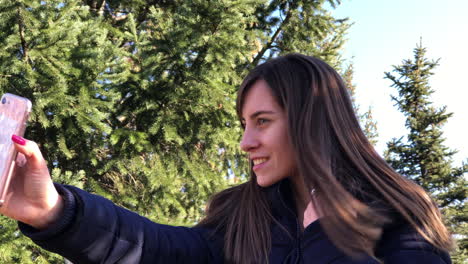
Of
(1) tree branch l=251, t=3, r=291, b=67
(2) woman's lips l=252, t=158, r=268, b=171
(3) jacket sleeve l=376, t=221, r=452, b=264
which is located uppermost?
(1) tree branch l=251, t=3, r=291, b=67

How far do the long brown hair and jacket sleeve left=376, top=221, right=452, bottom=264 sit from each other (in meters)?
0.03

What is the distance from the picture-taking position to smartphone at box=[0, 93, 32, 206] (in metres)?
1.10

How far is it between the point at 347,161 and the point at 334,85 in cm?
34

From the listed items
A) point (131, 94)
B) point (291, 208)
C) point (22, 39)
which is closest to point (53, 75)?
point (22, 39)

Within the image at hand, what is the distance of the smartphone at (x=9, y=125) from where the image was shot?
1103 mm

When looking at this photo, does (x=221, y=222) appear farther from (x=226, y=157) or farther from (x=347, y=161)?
(x=226, y=157)

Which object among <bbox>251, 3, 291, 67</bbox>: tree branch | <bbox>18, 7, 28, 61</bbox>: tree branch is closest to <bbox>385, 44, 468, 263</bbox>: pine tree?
<bbox>251, 3, 291, 67</bbox>: tree branch

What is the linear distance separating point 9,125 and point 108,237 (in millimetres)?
573

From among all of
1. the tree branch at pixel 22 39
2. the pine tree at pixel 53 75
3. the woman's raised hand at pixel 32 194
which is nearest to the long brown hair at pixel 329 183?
the woman's raised hand at pixel 32 194

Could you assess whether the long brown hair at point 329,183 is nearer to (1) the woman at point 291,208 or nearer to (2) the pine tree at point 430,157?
(1) the woman at point 291,208

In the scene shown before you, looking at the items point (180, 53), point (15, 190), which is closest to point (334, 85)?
point (15, 190)

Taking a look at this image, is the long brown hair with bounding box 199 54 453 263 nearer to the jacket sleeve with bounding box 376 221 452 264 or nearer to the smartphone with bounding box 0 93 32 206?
the jacket sleeve with bounding box 376 221 452 264

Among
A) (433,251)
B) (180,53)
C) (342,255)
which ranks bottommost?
(342,255)

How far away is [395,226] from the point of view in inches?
68.2
